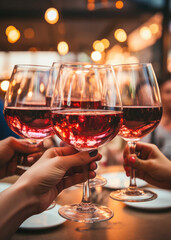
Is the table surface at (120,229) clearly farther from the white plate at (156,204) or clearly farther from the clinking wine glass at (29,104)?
the clinking wine glass at (29,104)

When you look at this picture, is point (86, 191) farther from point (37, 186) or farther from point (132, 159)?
point (132, 159)

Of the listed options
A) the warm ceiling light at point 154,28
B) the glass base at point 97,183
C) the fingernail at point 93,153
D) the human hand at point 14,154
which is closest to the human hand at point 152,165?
the glass base at point 97,183

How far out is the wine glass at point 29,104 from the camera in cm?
91

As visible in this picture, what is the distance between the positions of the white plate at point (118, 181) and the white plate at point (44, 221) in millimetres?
339

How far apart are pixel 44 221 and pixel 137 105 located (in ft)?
1.48

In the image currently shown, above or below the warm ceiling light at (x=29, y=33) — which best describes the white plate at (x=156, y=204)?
below

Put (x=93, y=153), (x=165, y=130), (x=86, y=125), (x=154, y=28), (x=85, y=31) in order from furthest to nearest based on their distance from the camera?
(x=85, y=31)
(x=154, y=28)
(x=165, y=130)
(x=93, y=153)
(x=86, y=125)

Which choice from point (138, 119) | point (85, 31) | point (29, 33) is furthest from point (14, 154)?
point (29, 33)

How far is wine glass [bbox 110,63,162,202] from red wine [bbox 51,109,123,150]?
0.19 m

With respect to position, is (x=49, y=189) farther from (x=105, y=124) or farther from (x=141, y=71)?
(x=141, y=71)

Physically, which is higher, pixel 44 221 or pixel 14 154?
pixel 14 154

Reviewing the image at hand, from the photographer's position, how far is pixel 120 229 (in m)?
0.79

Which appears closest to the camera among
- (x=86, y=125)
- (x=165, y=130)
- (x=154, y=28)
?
(x=86, y=125)

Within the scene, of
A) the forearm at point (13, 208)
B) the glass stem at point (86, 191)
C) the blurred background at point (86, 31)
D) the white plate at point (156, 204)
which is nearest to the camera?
the forearm at point (13, 208)
